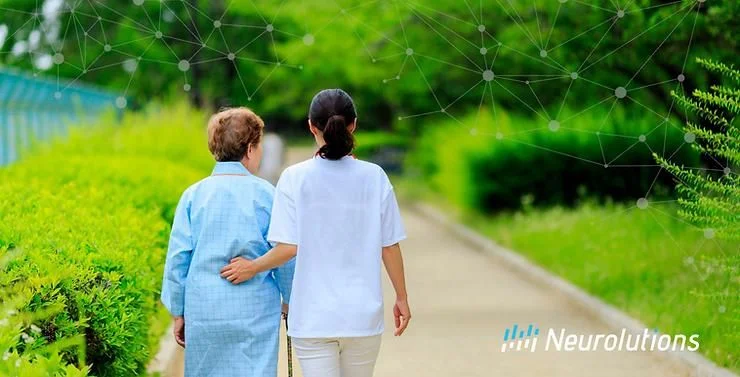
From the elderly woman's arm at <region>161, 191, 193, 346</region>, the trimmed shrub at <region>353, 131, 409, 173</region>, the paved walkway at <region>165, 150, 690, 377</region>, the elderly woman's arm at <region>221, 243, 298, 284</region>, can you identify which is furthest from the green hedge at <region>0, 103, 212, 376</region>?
the trimmed shrub at <region>353, 131, 409, 173</region>

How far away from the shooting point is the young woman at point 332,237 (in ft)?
16.1

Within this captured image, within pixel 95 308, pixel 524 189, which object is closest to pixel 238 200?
pixel 95 308

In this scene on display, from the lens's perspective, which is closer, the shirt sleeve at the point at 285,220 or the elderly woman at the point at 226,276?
the shirt sleeve at the point at 285,220

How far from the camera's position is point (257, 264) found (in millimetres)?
5082

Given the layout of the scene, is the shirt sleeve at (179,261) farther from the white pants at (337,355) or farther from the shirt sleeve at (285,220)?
the white pants at (337,355)

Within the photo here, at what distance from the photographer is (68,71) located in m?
50.6

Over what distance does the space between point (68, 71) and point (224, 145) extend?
4684 cm

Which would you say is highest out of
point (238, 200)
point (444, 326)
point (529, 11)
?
point (529, 11)

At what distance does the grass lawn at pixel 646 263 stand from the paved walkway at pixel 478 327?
0.35 m

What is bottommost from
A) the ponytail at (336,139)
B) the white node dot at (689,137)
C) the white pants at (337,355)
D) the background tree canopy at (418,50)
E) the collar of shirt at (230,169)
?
the white pants at (337,355)

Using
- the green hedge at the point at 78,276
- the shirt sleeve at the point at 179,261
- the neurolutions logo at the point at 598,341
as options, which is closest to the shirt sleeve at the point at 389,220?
the shirt sleeve at the point at 179,261

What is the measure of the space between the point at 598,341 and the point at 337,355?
16.8ft

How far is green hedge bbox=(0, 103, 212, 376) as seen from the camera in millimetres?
4949

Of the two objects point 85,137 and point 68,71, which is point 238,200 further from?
point 68,71
